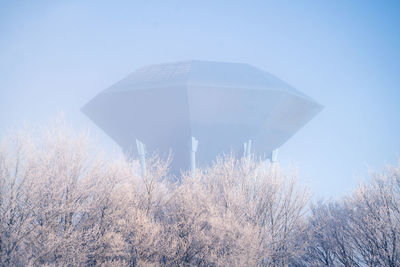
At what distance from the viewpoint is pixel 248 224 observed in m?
12.6

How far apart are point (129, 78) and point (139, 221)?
85.8ft

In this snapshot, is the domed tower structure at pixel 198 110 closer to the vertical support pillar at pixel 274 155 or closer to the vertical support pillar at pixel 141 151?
the vertical support pillar at pixel 141 151

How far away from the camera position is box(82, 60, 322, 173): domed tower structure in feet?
100

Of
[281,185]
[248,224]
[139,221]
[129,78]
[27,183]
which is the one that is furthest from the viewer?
[129,78]

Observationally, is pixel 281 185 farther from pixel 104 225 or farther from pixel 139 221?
pixel 104 225

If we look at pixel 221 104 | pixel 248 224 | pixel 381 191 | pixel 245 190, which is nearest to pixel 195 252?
pixel 248 224

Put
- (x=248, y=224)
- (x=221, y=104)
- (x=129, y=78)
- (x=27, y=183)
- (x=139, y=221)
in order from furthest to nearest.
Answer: (x=129, y=78), (x=221, y=104), (x=248, y=224), (x=139, y=221), (x=27, y=183)

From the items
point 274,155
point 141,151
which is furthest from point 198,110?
point 274,155

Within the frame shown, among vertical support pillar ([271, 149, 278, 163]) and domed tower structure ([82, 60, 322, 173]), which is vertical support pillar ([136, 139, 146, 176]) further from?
vertical support pillar ([271, 149, 278, 163])

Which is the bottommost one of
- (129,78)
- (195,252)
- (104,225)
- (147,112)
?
(195,252)

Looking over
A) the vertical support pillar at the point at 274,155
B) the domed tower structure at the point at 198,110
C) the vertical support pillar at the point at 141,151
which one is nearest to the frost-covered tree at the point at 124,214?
Result: the domed tower structure at the point at 198,110

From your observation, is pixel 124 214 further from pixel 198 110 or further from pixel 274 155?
pixel 274 155

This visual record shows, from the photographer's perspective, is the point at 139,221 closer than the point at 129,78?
Yes

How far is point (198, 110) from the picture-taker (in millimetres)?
31609
